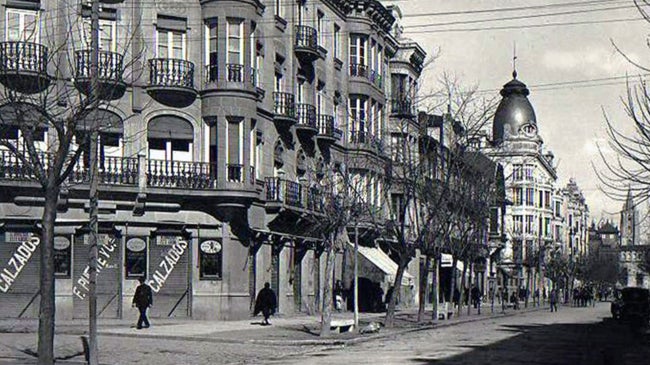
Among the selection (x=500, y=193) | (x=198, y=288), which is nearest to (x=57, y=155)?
(x=198, y=288)

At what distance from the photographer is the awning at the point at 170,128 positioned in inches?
1599

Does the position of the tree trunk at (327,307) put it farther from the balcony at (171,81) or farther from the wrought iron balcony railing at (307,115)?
the wrought iron balcony railing at (307,115)

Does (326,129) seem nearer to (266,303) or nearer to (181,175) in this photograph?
(181,175)

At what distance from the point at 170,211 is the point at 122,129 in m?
3.71

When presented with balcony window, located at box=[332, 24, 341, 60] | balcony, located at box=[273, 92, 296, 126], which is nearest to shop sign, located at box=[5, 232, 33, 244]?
balcony, located at box=[273, 92, 296, 126]

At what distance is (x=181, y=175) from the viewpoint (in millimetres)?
40531

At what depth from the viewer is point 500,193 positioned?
66.1m

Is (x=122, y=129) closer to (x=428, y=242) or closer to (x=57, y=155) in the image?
(x=428, y=242)

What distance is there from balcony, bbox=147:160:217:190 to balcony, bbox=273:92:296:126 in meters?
5.76

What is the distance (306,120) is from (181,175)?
10257mm

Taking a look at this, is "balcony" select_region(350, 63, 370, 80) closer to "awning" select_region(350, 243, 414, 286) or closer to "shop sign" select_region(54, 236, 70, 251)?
"awning" select_region(350, 243, 414, 286)

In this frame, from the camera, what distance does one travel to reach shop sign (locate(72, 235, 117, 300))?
38906mm

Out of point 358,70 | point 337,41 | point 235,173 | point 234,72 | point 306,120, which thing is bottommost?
point 235,173

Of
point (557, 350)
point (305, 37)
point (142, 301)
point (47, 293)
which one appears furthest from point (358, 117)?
point (47, 293)
